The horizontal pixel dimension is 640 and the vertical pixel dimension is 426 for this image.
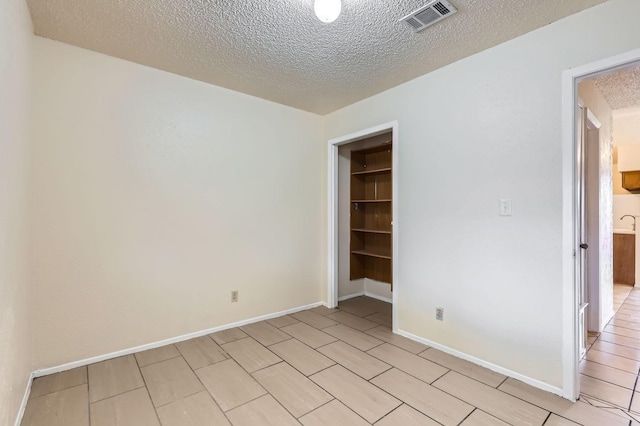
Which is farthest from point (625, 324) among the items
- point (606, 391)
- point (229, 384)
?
point (229, 384)

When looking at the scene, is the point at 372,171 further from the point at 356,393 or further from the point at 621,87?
the point at 356,393

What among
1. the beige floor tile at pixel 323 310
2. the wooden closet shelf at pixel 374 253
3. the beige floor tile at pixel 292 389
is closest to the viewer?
the beige floor tile at pixel 292 389

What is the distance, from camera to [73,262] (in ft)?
7.63

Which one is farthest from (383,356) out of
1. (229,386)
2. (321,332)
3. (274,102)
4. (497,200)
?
(274,102)

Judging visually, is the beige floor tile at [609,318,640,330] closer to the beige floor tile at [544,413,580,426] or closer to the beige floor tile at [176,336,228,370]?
the beige floor tile at [544,413,580,426]

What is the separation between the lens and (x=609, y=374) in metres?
2.25

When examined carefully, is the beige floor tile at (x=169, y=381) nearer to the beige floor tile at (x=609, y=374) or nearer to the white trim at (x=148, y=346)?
the white trim at (x=148, y=346)

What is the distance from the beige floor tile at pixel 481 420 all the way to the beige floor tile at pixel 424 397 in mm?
30

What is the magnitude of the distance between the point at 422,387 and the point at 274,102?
10.2ft

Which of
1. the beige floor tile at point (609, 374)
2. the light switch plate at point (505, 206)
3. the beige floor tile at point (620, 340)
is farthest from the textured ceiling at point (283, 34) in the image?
the beige floor tile at point (620, 340)

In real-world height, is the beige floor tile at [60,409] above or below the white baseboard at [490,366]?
below

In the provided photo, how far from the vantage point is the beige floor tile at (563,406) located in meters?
1.73

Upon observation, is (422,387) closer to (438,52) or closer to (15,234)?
(438,52)

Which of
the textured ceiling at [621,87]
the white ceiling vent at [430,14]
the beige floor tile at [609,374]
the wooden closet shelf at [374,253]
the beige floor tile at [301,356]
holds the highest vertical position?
the textured ceiling at [621,87]
